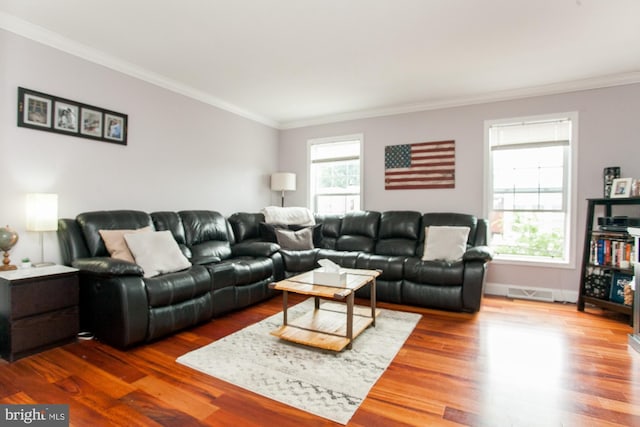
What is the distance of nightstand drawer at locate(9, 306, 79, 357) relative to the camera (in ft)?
7.43

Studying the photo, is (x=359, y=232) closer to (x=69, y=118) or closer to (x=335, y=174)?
(x=335, y=174)

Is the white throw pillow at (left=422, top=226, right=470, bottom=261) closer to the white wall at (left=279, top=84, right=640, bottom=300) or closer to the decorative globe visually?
the white wall at (left=279, top=84, right=640, bottom=300)

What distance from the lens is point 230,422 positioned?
5.49 ft

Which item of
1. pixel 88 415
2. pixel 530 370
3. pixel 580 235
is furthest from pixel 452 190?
pixel 88 415

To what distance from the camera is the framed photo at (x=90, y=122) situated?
10.1 feet

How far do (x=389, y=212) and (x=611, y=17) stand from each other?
9.31ft

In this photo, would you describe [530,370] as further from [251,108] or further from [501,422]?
[251,108]

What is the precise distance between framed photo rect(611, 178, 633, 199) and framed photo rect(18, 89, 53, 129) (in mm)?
5390

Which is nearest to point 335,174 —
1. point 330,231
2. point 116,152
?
point 330,231

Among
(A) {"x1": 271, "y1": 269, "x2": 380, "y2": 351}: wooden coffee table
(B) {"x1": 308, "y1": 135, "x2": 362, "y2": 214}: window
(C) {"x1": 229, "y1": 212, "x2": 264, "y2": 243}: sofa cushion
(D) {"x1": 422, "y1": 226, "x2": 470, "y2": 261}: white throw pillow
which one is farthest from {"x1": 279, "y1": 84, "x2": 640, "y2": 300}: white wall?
(A) {"x1": 271, "y1": 269, "x2": 380, "y2": 351}: wooden coffee table

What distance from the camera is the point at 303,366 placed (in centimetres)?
225

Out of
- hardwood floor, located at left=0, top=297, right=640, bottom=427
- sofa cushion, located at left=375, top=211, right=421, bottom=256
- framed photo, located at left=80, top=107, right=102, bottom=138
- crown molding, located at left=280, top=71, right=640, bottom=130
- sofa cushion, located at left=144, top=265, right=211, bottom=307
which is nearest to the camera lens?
hardwood floor, located at left=0, top=297, right=640, bottom=427


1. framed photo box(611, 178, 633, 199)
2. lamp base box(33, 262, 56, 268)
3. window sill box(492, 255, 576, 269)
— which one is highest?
framed photo box(611, 178, 633, 199)

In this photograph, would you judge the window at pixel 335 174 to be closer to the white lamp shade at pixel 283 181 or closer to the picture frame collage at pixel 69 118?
the white lamp shade at pixel 283 181
